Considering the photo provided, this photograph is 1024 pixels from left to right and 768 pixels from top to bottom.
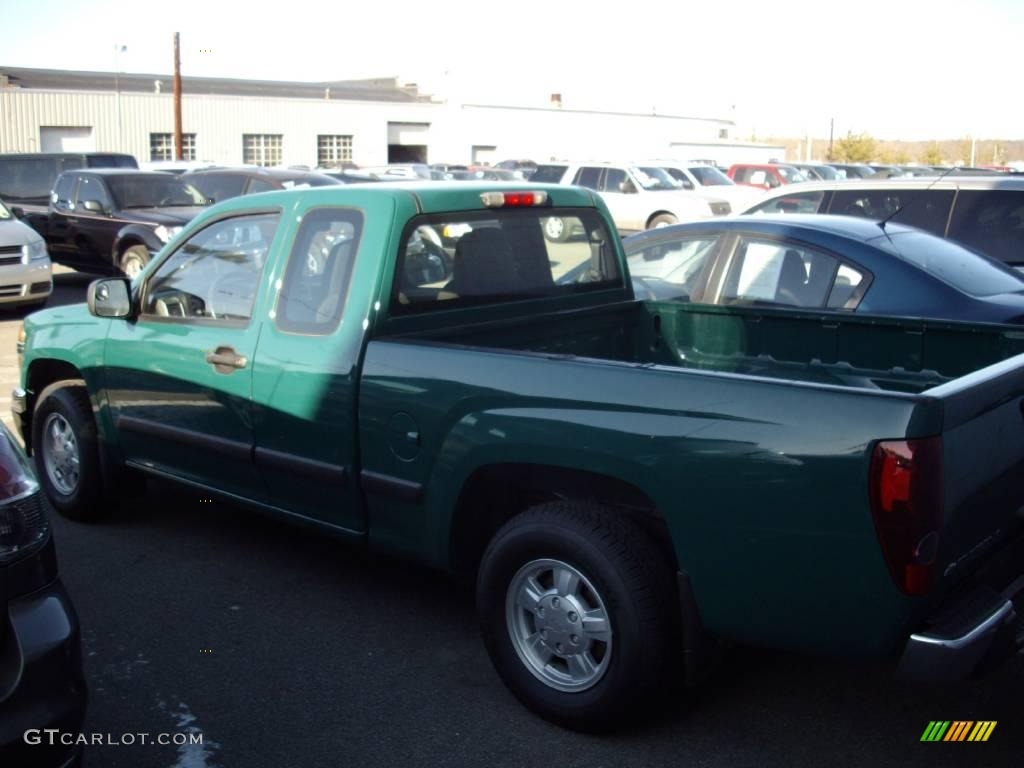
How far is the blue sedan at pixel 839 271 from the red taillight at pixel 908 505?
3789mm

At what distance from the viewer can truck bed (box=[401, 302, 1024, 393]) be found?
4668 mm

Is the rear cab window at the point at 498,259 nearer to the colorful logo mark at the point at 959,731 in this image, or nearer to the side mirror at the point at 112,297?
the side mirror at the point at 112,297

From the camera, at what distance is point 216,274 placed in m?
5.22

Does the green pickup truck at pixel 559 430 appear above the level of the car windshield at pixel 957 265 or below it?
below

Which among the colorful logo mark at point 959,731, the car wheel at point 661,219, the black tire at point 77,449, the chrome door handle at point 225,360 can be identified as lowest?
the colorful logo mark at point 959,731

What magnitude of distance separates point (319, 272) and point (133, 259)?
454 inches

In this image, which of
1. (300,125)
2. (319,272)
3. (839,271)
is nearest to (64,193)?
(839,271)

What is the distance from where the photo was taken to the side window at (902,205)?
30.6 feet

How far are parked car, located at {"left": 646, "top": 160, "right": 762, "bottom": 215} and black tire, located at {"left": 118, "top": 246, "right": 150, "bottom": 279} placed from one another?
1322cm

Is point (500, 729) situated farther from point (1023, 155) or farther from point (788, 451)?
point (1023, 155)

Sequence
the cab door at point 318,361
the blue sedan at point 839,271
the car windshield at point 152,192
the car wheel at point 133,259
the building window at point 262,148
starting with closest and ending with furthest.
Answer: the cab door at point 318,361
the blue sedan at point 839,271
the car wheel at point 133,259
the car windshield at point 152,192
the building window at point 262,148

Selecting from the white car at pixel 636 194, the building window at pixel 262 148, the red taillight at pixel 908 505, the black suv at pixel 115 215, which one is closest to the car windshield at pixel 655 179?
the white car at pixel 636 194

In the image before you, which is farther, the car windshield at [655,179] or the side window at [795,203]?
the car windshield at [655,179]

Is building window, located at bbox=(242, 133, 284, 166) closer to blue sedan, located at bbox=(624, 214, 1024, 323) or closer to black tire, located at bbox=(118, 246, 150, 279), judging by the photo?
black tire, located at bbox=(118, 246, 150, 279)
